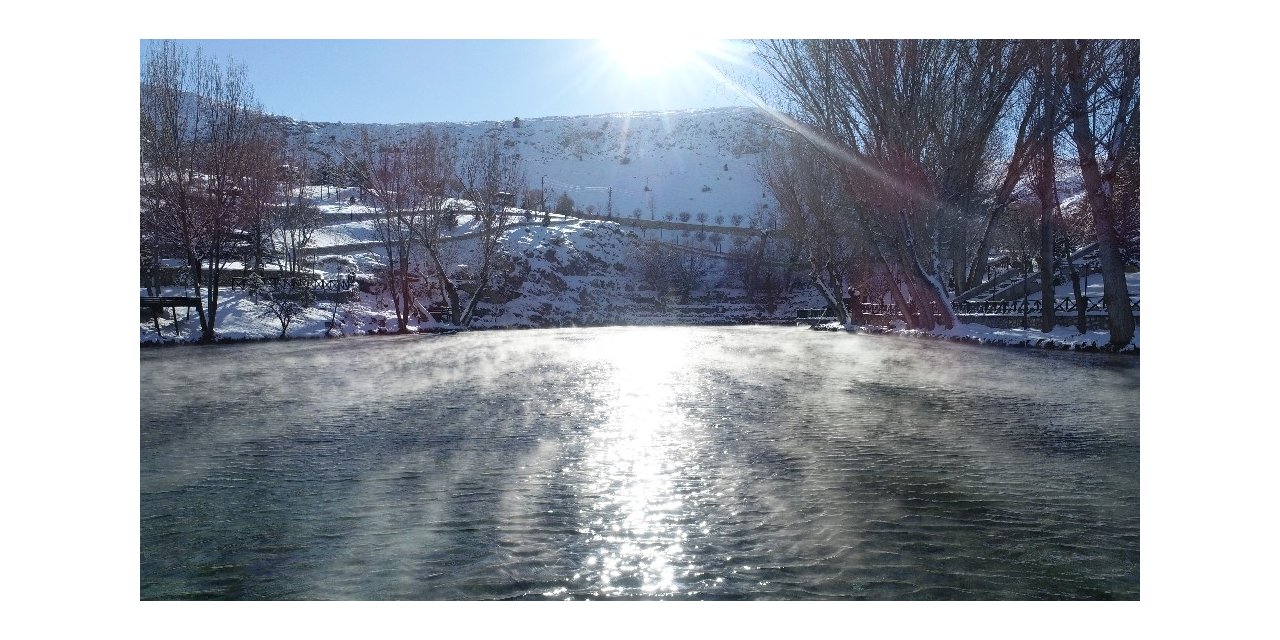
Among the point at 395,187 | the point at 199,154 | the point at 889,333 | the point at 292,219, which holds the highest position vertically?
the point at 395,187

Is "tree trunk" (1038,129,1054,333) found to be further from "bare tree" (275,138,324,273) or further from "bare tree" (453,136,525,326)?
"bare tree" (275,138,324,273)

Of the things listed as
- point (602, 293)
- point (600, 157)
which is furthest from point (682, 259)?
point (600, 157)

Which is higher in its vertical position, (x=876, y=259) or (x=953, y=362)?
(x=876, y=259)

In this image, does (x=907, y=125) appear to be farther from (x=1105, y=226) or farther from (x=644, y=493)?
(x=644, y=493)

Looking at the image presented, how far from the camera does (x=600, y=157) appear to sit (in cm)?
10438

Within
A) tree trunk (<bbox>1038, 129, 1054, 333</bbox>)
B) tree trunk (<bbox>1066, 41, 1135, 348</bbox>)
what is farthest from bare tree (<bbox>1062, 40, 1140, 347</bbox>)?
tree trunk (<bbox>1038, 129, 1054, 333</bbox>)

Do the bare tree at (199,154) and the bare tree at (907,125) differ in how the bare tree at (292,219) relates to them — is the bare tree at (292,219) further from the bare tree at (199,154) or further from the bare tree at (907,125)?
the bare tree at (907,125)

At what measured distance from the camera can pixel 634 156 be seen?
107m

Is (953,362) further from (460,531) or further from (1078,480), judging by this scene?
(460,531)

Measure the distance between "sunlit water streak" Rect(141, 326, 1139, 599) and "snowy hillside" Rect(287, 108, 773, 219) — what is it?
221ft

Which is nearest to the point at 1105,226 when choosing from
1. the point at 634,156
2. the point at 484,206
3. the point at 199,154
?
the point at 199,154

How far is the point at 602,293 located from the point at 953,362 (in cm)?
2862

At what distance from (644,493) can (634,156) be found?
10598cm

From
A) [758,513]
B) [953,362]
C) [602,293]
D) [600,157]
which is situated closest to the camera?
[758,513]
